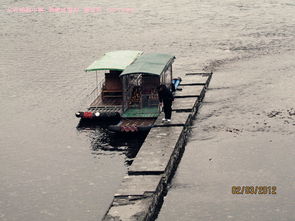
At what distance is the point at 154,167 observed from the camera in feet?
94.1

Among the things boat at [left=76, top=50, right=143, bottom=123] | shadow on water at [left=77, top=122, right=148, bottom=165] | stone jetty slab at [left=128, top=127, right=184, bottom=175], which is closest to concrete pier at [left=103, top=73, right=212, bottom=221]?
stone jetty slab at [left=128, top=127, right=184, bottom=175]

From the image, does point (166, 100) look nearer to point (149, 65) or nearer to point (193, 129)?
point (193, 129)

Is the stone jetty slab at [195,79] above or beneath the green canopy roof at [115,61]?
beneath

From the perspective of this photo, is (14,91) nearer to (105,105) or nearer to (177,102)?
(105,105)

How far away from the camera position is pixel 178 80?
4466cm

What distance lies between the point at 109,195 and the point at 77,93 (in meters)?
18.1

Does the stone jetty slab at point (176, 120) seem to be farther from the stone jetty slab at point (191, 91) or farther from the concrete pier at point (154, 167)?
the stone jetty slab at point (191, 91)

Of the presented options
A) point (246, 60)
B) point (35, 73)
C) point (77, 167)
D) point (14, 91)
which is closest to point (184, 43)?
point (246, 60)

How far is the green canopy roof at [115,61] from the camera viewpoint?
3940cm

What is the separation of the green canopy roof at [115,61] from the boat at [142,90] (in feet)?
2.63

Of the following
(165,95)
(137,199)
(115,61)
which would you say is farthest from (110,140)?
(137,199)

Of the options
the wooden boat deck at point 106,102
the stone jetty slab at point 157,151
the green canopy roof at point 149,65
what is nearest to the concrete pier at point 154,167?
the stone jetty slab at point 157,151

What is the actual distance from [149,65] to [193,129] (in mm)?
5135
